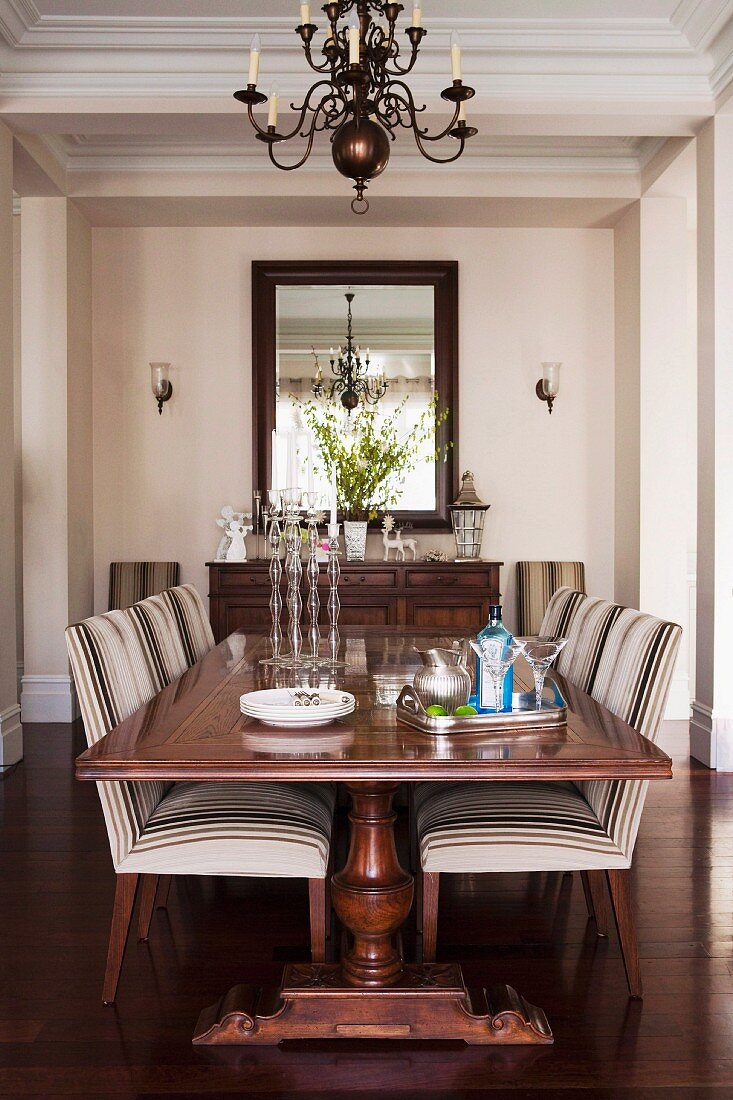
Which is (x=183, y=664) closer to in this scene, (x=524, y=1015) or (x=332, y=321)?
(x=524, y=1015)

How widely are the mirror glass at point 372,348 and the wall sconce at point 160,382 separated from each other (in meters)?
0.65

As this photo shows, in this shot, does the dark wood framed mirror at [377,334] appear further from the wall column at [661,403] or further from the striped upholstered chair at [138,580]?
the wall column at [661,403]

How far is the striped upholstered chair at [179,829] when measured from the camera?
2.07m

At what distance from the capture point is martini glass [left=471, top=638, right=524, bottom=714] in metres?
2.14

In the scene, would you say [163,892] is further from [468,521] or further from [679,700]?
[679,700]

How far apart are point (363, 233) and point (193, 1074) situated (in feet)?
15.7

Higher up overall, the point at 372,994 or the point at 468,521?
the point at 468,521

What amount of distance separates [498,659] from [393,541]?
132 inches

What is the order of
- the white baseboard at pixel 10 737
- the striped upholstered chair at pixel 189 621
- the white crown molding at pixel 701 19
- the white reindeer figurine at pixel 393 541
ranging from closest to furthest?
the striped upholstered chair at pixel 189 621
the white crown molding at pixel 701 19
the white baseboard at pixel 10 737
the white reindeer figurine at pixel 393 541

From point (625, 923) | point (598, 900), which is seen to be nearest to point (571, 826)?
point (625, 923)

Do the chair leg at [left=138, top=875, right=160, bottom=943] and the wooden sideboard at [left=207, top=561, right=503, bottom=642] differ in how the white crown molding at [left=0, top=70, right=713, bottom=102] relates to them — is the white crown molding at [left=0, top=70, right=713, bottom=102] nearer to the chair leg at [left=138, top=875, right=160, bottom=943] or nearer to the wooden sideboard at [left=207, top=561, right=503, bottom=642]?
the wooden sideboard at [left=207, top=561, right=503, bottom=642]

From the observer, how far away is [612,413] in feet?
18.8

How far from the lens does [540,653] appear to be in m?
2.18

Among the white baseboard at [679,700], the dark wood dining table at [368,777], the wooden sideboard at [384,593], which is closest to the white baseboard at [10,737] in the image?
the wooden sideboard at [384,593]
